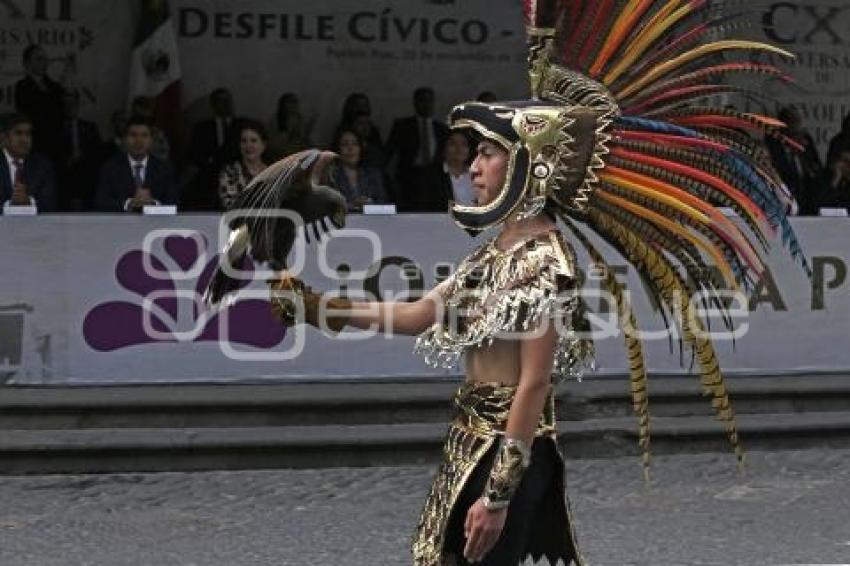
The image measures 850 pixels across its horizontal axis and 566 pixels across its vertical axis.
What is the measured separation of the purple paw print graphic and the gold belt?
5627 mm

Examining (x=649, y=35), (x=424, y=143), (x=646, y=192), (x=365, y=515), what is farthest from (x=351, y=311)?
(x=424, y=143)

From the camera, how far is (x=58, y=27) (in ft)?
44.8

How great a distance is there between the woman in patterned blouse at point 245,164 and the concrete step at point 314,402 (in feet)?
4.85

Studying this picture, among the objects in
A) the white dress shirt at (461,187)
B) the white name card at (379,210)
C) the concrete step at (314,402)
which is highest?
the white dress shirt at (461,187)

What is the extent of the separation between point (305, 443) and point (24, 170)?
9.00ft

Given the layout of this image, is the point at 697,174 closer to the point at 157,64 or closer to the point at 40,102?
the point at 40,102

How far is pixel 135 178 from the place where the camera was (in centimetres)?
1069

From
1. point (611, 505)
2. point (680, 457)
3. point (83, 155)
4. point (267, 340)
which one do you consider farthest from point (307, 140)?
point (611, 505)

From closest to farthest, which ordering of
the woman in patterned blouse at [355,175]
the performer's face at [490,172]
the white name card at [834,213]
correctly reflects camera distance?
the performer's face at [490,172]
the white name card at [834,213]
the woman in patterned blouse at [355,175]

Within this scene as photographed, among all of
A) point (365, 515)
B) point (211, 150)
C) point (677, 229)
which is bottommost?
point (365, 515)

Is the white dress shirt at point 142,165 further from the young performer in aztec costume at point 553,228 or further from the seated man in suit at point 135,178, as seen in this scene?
the young performer in aztec costume at point 553,228

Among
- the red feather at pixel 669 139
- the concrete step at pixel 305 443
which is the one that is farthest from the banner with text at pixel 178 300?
the red feather at pixel 669 139

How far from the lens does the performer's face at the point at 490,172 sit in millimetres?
4316

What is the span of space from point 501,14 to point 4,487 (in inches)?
280
